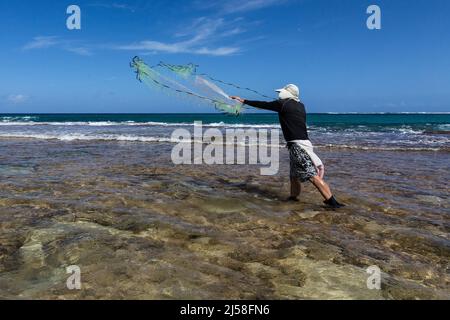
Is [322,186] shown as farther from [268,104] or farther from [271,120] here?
[271,120]

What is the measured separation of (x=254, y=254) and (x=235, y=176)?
6.37 meters

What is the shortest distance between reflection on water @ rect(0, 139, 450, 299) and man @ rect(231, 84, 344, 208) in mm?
553

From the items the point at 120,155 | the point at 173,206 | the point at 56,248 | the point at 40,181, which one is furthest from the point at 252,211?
the point at 120,155

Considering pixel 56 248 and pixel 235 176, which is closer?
pixel 56 248

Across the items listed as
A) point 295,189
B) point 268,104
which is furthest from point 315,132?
point 268,104

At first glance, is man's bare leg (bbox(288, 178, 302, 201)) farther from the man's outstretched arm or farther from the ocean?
the man's outstretched arm

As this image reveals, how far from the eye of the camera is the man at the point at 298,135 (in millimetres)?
7633

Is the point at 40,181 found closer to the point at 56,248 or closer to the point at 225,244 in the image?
the point at 56,248

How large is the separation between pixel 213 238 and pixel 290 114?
10.7ft

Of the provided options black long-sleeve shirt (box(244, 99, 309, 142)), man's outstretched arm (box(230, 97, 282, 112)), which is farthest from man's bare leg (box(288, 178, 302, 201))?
man's outstretched arm (box(230, 97, 282, 112))

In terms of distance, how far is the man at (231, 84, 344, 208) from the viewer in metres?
7.63

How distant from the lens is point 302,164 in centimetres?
773

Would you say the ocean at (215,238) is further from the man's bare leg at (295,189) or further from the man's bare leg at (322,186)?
the man's bare leg at (322,186)
